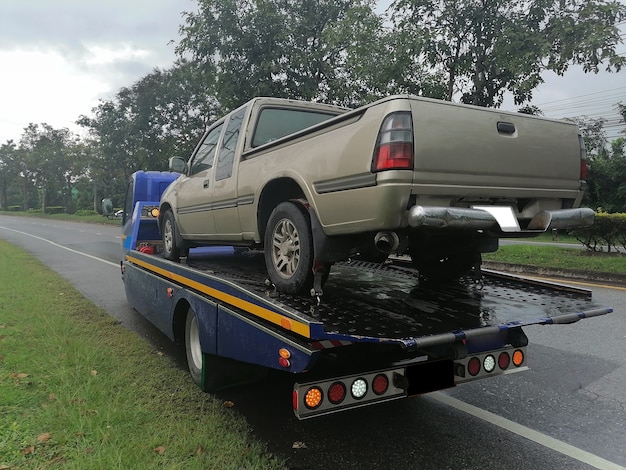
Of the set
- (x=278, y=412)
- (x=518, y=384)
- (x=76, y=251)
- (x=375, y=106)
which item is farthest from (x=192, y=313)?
(x=76, y=251)

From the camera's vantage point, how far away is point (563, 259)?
11164 millimetres

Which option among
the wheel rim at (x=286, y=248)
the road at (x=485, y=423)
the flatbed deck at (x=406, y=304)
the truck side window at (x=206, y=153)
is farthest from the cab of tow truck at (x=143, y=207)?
the wheel rim at (x=286, y=248)

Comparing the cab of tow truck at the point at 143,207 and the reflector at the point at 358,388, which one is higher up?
the cab of tow truck at the point at 143,207

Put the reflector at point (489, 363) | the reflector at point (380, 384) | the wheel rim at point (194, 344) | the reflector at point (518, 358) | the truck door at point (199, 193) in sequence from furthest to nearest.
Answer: the truck door at point (199, 193) → the wheel rim at point (194, 344) → the reflector at point (518, 358) → the reflector at point (489, 363) → the reflector at point (380, 384)

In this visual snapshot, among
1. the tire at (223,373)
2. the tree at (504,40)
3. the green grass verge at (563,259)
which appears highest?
the tree at (504,40)

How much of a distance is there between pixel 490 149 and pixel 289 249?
1.57 meters

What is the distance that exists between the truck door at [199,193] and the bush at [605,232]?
971 cm

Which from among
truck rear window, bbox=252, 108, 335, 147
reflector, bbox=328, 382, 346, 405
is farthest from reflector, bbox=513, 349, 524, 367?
truck rear window, bbox=252, 108, 335, 147

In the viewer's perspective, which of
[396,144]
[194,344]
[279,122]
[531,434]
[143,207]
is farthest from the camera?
[143,207]

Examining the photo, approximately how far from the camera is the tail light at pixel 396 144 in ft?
9.16

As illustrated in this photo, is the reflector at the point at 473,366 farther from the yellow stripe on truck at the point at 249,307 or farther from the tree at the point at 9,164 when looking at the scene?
the tree at the point at 9,164

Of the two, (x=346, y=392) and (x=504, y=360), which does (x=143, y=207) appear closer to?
(x=346, y=392)

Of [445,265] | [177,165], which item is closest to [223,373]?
[445,265]

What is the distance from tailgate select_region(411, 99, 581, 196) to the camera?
9.49ft
